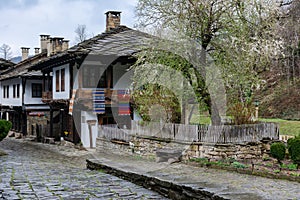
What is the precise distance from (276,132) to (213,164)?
3892 mm

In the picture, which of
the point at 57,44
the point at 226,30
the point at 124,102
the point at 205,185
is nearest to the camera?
the point at 205,185

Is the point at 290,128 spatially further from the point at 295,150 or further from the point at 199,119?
the point at 295,150

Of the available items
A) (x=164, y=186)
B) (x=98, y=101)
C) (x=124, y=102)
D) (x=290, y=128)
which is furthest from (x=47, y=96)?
(x=164, y=186)

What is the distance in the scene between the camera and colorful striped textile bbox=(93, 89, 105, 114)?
19062mm

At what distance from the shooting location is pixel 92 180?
7832 millimetres

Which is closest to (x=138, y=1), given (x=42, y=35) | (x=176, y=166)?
(x=176, y=166)

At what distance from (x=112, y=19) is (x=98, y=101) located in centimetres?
653

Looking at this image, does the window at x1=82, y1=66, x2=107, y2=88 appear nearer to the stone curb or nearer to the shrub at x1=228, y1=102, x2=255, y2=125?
the shrub at x1=228, y1=102, x2=255, y2=125

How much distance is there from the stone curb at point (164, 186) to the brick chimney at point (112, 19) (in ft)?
52.2

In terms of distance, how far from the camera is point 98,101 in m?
19.2

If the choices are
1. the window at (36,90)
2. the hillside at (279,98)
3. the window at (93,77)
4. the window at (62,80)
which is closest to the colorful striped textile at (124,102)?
the window at (93,77)

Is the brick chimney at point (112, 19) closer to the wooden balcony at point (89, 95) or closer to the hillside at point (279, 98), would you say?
the wooden balcony at point (89, 95)

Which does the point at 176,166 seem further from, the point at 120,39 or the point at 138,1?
the point at 120,39

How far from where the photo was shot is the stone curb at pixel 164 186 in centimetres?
557
